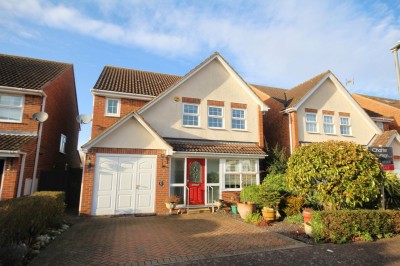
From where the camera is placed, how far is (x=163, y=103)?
14039 mm

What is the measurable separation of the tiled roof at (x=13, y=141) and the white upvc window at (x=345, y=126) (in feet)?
65.9

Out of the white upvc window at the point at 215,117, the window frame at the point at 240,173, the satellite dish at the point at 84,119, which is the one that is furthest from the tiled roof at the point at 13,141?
the window frame at the point at 240,173

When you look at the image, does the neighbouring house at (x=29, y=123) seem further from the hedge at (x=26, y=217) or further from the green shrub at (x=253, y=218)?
the green shrub at (x=253, y=218)

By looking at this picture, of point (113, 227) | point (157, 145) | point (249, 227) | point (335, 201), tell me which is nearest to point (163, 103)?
point (157, 145)

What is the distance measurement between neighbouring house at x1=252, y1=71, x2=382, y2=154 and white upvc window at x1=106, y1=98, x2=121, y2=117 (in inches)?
439

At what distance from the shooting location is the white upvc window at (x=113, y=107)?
1439 cm

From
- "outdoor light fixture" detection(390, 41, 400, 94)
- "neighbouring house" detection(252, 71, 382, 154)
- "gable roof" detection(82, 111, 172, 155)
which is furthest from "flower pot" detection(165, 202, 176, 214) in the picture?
"outdoor light fixture" detection(390, 41, 400, 94)

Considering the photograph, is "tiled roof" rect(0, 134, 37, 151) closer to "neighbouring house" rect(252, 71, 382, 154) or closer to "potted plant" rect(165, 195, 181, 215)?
"potted plant" rect(165, 195, 181, 215)

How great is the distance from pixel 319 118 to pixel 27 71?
1969cm

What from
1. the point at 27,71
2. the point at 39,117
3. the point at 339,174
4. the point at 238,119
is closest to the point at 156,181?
the point at 238,119

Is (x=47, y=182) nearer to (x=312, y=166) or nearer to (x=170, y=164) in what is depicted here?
(x=170, y=164)

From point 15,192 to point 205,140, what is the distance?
32.0 feet

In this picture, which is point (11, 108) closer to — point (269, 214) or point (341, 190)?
point (269, 214)

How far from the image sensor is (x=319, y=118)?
17734mm
